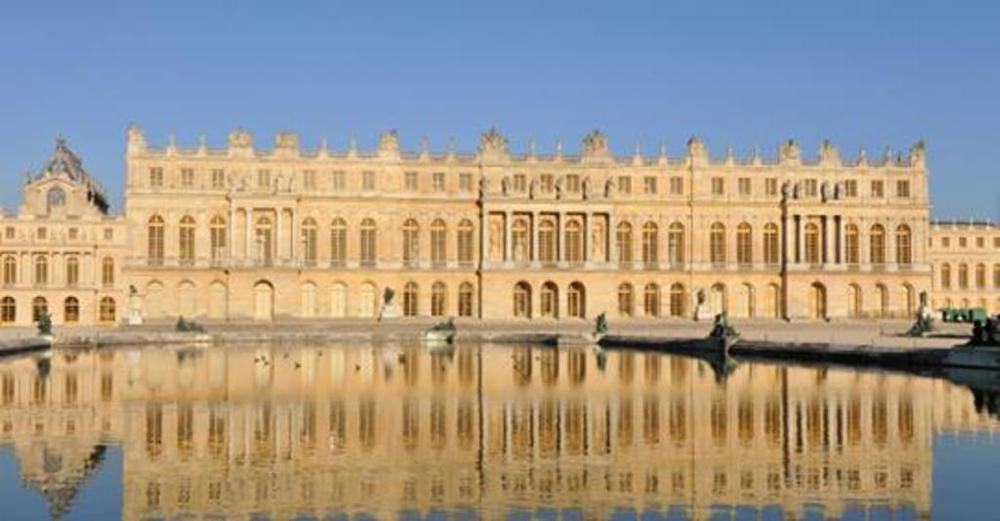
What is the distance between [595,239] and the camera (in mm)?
84125

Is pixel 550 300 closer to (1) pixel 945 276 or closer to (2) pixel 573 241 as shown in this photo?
(2) pixel 573 241

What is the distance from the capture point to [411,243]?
82438 mm

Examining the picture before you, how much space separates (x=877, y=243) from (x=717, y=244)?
11.3m

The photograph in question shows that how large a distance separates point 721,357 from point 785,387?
1469 cm

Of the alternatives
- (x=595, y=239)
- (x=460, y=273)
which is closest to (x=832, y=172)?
(x=595, y=239)

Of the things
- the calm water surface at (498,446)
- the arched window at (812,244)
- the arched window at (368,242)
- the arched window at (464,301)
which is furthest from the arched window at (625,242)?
the calm water surface at (498,446)

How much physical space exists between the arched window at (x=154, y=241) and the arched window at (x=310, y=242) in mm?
8750

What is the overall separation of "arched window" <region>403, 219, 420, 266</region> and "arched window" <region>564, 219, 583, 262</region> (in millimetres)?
9649

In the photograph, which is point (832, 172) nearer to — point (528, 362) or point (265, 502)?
point (528, 362)

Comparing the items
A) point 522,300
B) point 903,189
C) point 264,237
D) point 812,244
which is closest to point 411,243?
point 522,300

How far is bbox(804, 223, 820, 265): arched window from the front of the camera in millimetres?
86175

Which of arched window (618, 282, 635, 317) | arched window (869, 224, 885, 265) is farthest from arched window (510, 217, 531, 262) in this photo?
arched window (869, 224, 885, 265)

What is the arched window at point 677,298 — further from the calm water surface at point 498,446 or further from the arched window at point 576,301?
the calm water surface at point 498,446

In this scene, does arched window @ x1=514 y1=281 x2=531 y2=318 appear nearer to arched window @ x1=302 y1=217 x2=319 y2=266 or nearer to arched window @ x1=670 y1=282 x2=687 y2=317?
arched window @ x1=670 y1=282 x2=687 y2=317
